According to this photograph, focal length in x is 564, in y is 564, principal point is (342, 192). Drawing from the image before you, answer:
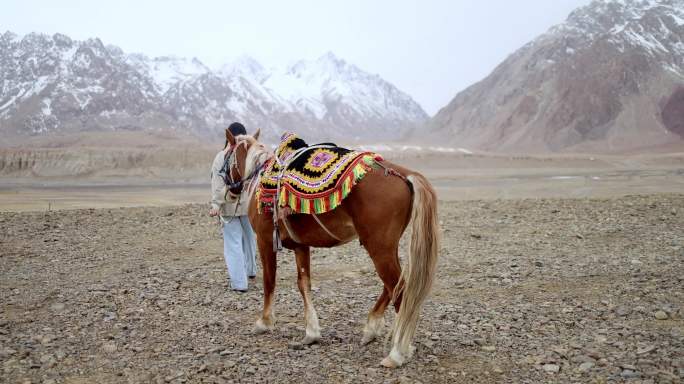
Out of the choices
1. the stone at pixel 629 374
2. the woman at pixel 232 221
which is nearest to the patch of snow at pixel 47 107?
the woman at pixel 232 221

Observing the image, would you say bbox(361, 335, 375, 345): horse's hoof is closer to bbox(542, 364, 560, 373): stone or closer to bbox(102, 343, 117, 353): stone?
bbox(542, 364, 560, 373): stone

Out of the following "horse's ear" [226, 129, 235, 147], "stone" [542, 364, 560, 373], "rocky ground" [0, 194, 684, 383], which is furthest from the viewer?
"horse's ear" [226, 129, 235, 147]

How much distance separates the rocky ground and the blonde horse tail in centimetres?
21

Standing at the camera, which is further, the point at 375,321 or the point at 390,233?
the point at 375,321

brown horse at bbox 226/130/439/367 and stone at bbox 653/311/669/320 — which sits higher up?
brown horse at bbox 226/130/439/367

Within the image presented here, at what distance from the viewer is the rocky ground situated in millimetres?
4395

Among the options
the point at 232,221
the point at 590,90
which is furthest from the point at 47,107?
the point at 232,221

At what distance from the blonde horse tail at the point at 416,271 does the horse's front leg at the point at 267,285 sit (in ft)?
4.38

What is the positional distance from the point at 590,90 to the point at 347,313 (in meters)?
96.9

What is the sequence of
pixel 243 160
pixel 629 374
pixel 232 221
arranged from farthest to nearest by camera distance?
pixel 232 221, pixel 243 160, pixel 629 374

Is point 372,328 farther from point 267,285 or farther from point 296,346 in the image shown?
point 267,285

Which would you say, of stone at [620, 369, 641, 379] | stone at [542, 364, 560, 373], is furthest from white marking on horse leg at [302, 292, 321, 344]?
stone at [620, 369, 641, 379]

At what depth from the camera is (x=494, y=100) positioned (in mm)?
112062

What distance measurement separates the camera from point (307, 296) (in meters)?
5.17
